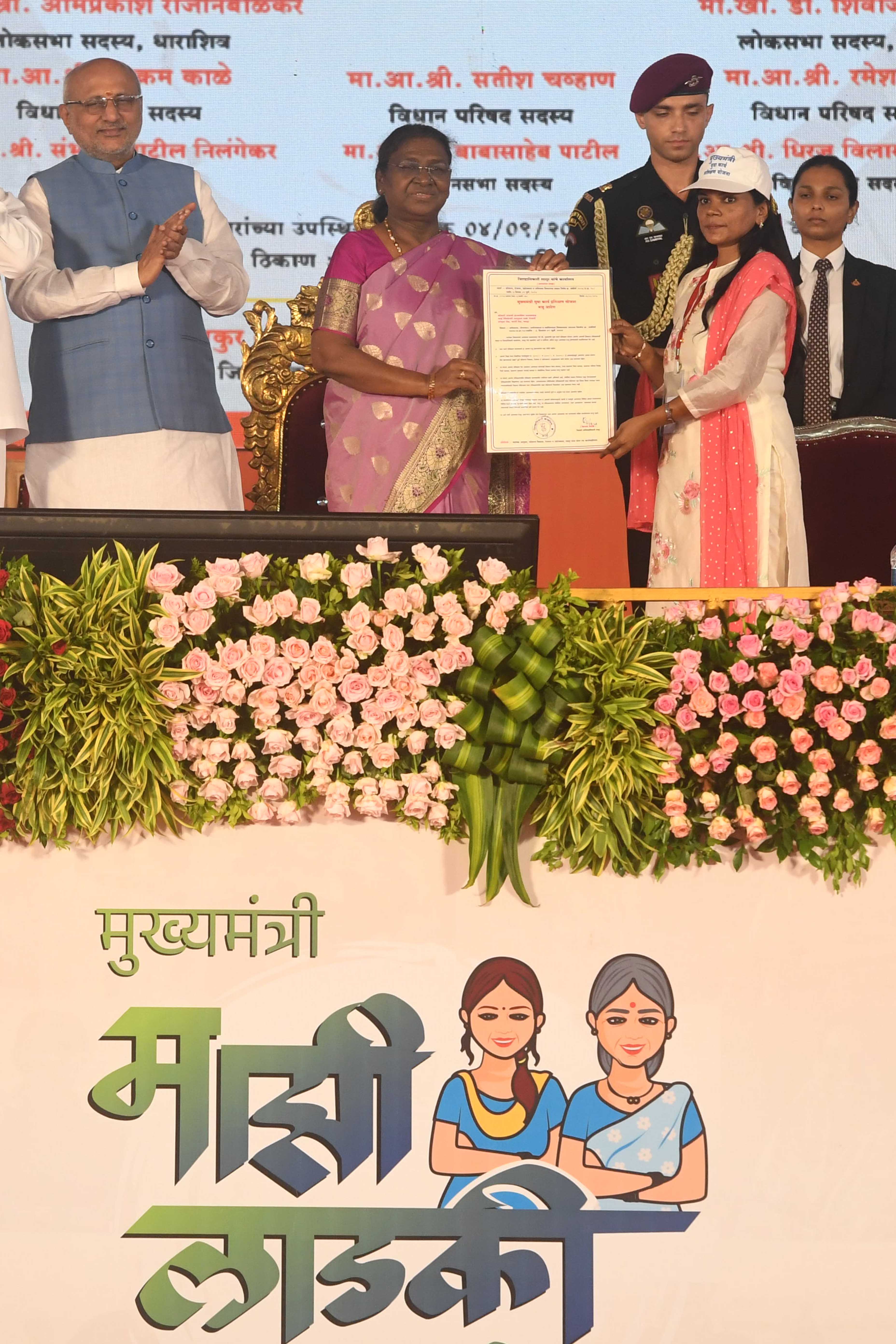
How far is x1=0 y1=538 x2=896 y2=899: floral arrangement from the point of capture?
6.28ft

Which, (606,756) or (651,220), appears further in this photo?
(651,220)

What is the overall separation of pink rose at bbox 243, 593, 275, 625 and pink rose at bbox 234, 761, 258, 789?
18 centimetres

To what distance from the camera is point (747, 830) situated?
194 cm

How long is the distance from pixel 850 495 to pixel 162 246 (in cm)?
150

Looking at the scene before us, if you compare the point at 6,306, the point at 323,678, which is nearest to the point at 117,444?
the point at 6,306

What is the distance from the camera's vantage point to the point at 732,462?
9.04ft

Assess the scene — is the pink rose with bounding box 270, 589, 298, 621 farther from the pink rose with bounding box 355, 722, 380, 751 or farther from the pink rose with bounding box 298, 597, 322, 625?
the pink rose with bounding box 355, 722, 380, 751

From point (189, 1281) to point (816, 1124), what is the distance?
0.82 meters

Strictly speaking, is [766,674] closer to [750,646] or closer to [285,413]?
[750,646]

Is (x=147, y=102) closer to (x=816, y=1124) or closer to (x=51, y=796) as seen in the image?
(x=51, y=796)

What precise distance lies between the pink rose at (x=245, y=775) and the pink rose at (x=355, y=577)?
25cm

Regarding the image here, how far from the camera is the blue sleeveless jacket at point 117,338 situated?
2.80 meters

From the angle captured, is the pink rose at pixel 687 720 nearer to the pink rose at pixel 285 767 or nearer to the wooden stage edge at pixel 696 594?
the wooden stage edge at pixel 696 594

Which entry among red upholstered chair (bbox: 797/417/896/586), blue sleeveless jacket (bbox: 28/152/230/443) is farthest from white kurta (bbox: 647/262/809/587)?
blue sleeveless jacket (bbox: 28/152/230/443)
